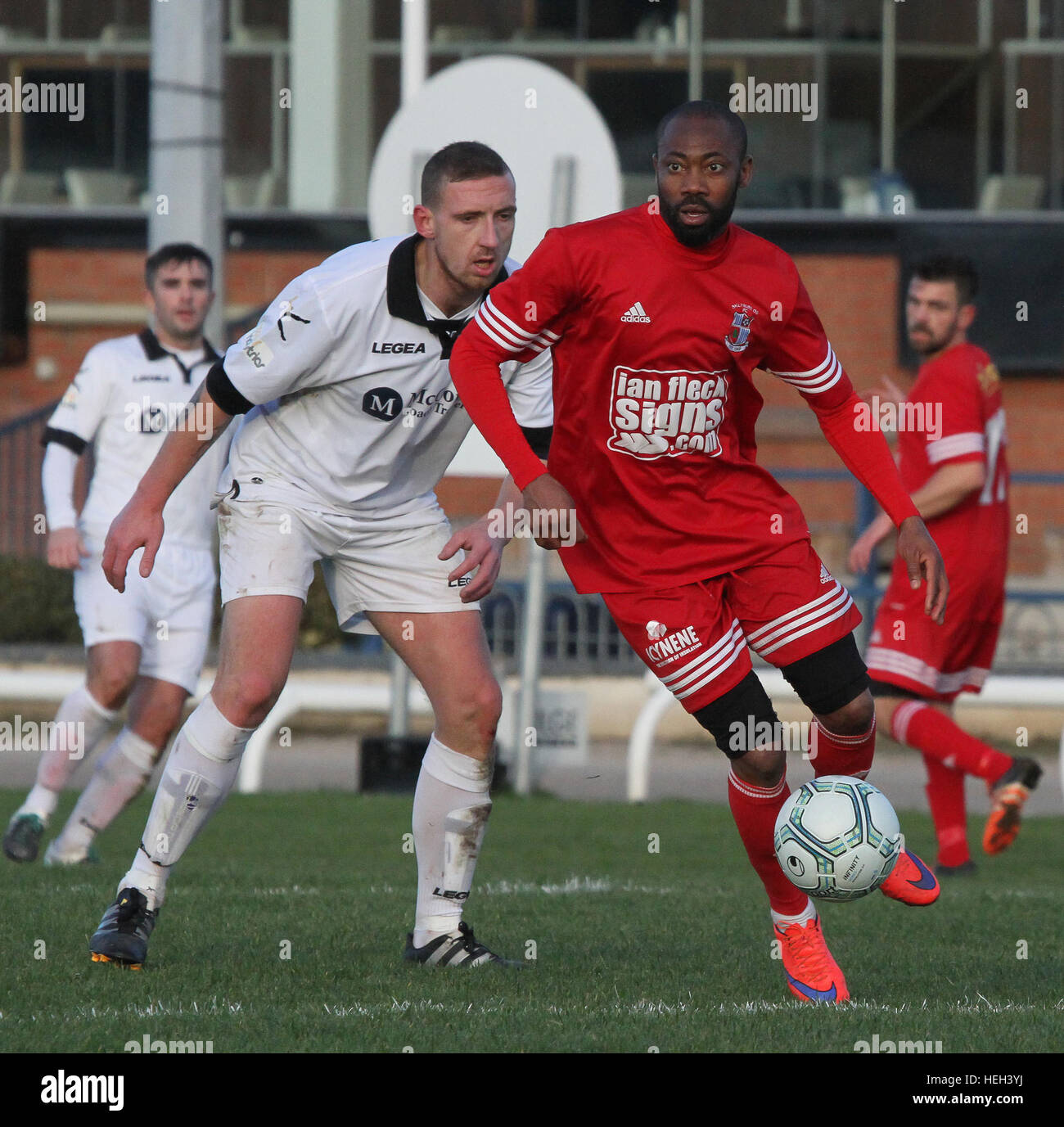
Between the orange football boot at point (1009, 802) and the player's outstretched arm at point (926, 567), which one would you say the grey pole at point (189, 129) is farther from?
the player's outstretched arm at point (926, 567)

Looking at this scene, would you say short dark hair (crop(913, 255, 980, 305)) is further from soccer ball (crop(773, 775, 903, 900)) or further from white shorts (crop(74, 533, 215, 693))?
soccer ball (crop(773, 775, 903, 900))

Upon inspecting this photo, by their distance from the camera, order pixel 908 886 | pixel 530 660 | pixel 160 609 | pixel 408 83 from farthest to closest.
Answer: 1. pixel 408 83
2. pixel 530 660
3. pixel 160 609
4. pixel 908 886

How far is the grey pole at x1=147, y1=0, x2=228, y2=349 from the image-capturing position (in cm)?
991

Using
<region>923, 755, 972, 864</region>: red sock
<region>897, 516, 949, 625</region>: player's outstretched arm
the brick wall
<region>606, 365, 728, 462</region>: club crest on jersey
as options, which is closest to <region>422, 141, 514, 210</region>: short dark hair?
<region>606, 365, 728, 462</region>: club crest on jersey

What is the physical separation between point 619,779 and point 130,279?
7.94m

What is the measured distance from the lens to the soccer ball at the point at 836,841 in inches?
189

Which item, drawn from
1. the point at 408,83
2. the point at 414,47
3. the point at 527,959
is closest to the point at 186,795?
the point at 527,959

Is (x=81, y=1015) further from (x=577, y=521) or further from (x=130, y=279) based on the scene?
(x=130, y=279)

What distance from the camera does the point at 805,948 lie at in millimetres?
4969

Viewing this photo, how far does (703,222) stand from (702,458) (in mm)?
618

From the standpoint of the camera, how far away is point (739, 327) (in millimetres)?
4938

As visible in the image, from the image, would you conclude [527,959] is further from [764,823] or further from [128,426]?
[128,426]

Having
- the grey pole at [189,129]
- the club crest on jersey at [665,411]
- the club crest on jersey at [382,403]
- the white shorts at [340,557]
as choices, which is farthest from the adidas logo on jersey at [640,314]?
the grey pole at [189,129]
